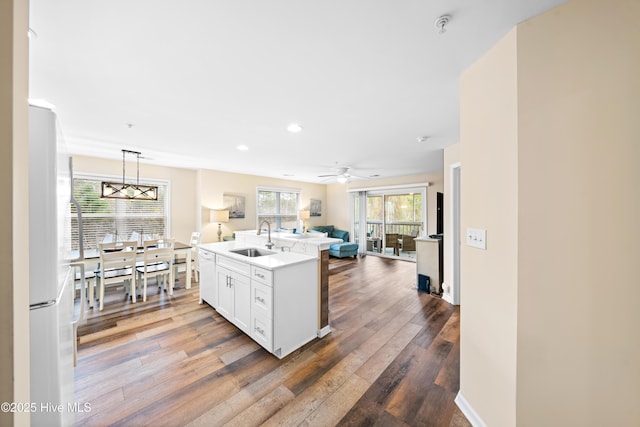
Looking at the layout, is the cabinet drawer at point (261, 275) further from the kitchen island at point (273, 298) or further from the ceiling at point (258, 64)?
the ceiling at point (258, 64)

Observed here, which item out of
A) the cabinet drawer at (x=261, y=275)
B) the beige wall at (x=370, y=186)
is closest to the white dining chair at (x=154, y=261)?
the cabinet drawer at (x=261, y=275)

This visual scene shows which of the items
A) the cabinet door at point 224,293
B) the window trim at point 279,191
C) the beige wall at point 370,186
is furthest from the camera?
the window trim at point 279,191

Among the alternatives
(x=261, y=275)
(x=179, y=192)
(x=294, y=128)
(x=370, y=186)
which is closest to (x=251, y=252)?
(x=261, y=275)

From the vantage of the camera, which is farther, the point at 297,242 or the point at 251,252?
the point at 251,252

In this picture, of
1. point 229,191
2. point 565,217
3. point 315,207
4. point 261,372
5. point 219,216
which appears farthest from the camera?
point 315,207

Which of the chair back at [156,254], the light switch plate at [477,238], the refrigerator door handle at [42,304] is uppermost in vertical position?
the light switch plate at [477,238]

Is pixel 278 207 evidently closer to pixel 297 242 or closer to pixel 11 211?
pixel 297 242

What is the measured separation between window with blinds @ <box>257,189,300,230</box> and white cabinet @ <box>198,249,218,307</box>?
303 centimetres

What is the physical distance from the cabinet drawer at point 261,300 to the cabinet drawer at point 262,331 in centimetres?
6

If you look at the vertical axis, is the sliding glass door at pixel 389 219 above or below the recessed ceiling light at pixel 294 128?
below

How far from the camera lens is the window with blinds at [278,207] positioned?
6.41 meters

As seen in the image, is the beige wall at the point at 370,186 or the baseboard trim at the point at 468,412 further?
the beige wall at the point at 370,186

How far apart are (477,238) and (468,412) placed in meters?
1.20

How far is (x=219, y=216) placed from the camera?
5.07 meters
